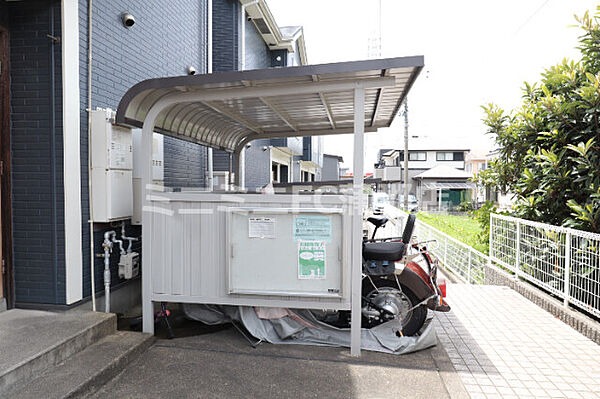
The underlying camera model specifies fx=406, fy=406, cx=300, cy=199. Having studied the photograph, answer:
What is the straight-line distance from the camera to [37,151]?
395 cm

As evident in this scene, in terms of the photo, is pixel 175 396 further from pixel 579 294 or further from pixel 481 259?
pixel 481 259

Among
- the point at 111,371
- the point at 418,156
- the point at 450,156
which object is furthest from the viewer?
the point at 418,156

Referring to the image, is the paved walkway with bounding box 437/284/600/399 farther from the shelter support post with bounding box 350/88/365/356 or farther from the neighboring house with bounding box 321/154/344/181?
the neighboring house with bounding box 321/154/344/181

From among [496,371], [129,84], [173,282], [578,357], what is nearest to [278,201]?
[173,282]

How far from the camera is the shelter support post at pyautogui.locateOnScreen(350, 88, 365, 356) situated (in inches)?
147

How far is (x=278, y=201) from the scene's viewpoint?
3881 millimetres

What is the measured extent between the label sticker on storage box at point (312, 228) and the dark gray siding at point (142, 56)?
2236mm

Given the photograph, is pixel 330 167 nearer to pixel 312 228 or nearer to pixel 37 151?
pixel 312 228

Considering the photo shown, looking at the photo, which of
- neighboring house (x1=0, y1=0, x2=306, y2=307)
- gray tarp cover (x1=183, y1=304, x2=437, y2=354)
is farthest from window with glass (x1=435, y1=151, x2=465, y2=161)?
neighboring house (x1=0, y1=0, x2=306, y2=307)

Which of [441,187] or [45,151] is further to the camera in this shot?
[441,187]

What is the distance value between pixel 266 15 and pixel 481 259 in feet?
26.1

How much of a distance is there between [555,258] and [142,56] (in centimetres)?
602

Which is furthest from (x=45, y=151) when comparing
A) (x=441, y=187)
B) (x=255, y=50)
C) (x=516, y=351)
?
(x=441, y=187)

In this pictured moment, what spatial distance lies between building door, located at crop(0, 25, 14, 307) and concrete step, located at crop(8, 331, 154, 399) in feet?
3.84
